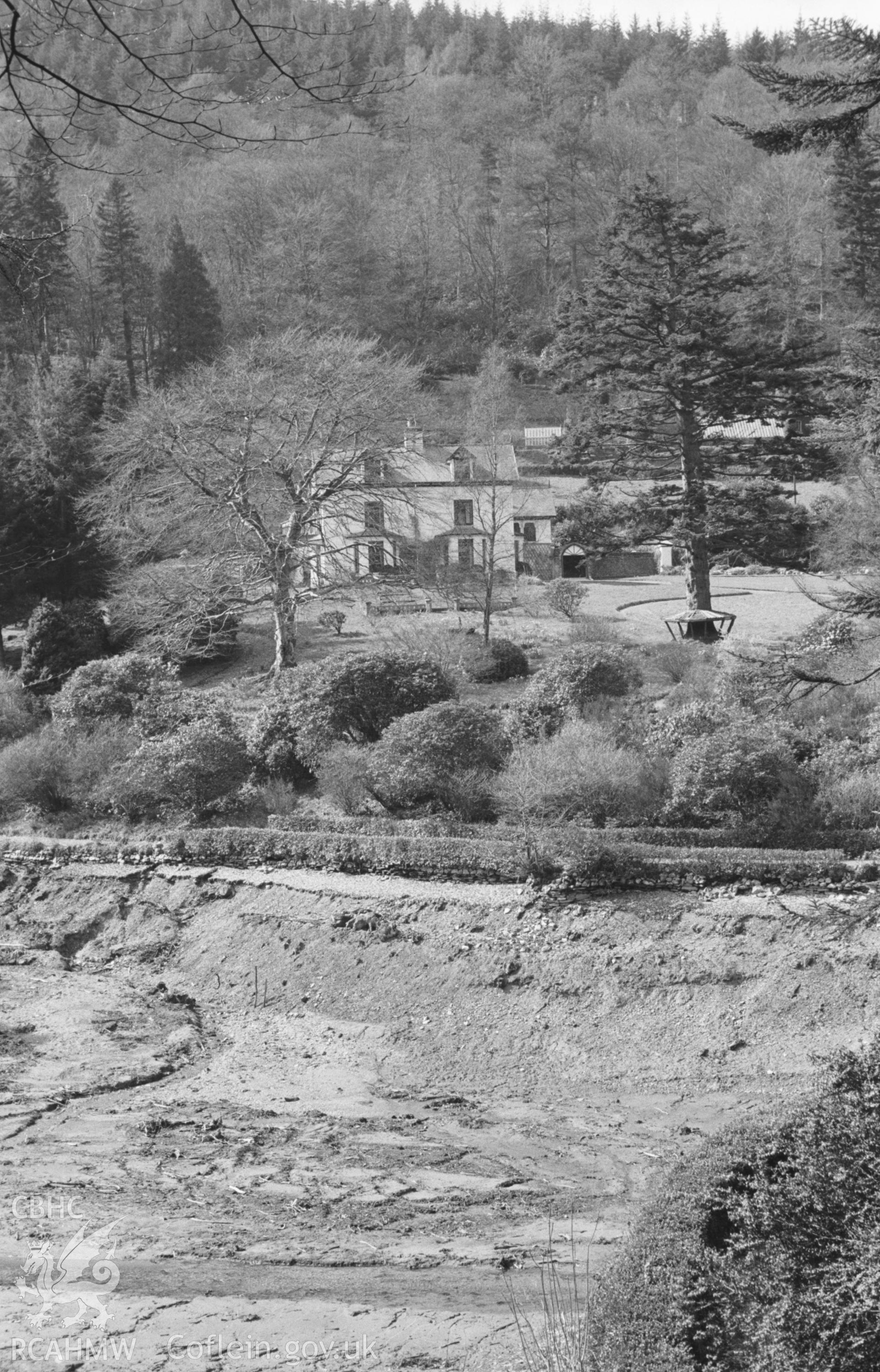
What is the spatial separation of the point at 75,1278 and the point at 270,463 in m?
19.8

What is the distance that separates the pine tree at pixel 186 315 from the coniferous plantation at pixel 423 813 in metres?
14.3

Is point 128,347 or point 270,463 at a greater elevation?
point 128,347

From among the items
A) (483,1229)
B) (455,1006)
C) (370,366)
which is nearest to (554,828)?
(455,1006)

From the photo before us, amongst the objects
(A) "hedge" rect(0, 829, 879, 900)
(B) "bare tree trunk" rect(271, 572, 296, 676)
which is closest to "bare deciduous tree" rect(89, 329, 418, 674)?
(B) "bare tree trunk" rect(271, 572, 296, 676)

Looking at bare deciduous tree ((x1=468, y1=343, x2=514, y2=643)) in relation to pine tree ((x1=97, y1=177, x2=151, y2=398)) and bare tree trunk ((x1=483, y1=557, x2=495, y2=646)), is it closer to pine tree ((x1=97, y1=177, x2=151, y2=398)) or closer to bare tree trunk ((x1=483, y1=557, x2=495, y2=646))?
bare tree trunk ((x1=483, y1=557, x2=495, y2=646))

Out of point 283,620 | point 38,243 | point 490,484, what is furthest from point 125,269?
point 38,243

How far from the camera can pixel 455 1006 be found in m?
13.0

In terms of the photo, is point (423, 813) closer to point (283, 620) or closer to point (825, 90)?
point (283, 620)

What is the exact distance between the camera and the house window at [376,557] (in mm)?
27328

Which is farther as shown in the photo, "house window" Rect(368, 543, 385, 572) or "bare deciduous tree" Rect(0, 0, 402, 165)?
"house window" Rect(368, 543, 385, 572)

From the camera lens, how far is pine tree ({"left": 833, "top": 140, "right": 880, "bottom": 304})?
40.3m

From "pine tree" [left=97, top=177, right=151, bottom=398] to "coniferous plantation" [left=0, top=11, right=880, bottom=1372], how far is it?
56.2ft

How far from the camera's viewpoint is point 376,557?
92.5 feet

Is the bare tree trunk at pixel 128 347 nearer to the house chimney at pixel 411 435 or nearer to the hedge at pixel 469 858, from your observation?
the house chimney at pixel 411 435
